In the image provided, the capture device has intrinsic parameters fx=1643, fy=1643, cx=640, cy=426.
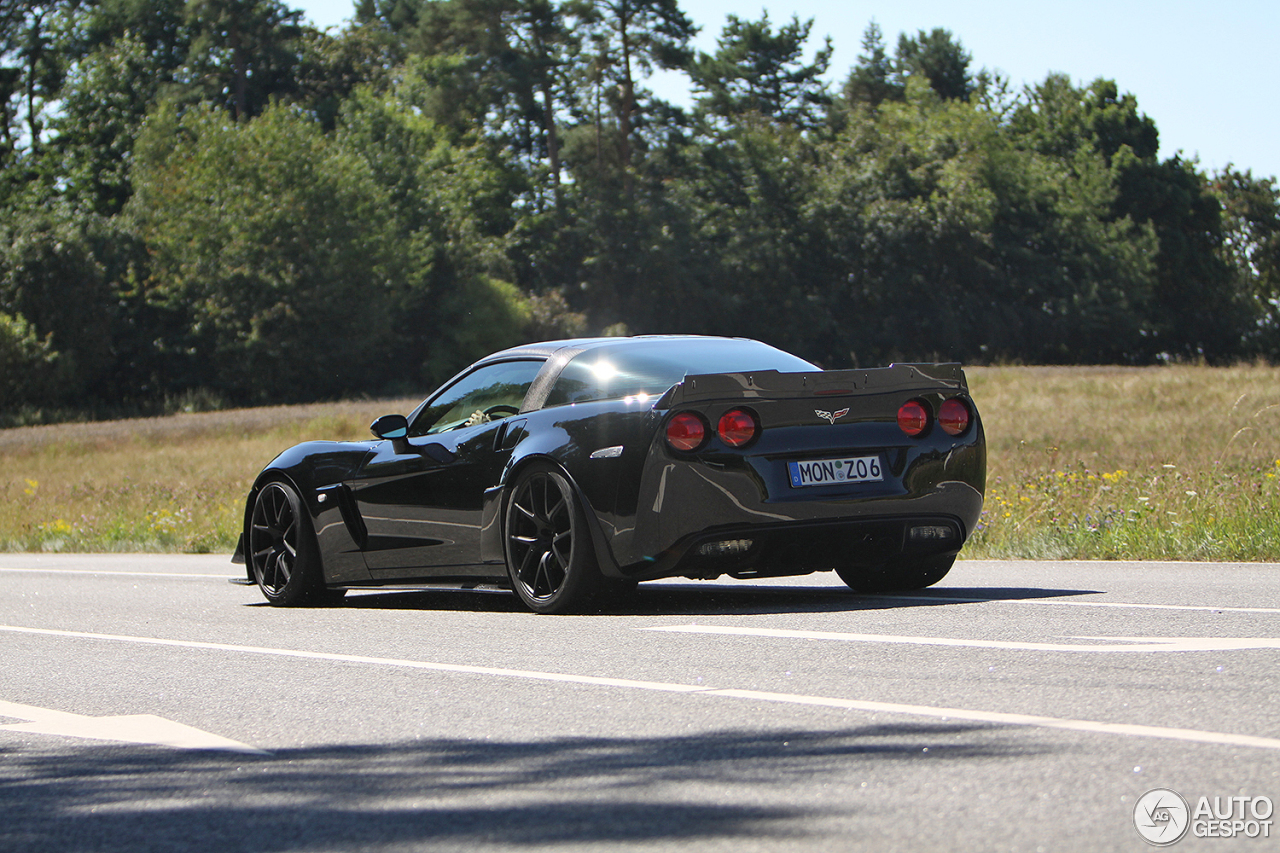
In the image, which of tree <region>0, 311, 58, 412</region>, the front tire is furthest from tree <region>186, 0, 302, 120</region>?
→ the front tire

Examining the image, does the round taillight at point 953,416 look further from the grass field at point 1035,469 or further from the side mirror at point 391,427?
the grass field at point 1035,469

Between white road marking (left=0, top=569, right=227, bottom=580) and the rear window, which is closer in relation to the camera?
the rear window

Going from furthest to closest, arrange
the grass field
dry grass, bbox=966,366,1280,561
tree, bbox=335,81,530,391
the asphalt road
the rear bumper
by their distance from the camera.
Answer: tree, bbox=335,81,530,391, the grass field, dry grass, bbox=966,366,1280,561, the rear bumper, the asphalt road

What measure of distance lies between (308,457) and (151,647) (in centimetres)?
214

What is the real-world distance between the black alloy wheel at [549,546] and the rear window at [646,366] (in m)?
0.49

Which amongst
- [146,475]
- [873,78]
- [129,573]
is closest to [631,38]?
[873,78]

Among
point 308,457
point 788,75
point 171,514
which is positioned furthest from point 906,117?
point 308,457

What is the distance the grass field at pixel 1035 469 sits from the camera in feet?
38.3

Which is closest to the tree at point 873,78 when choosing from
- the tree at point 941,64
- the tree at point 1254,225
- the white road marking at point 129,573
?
the tree at point 941,64

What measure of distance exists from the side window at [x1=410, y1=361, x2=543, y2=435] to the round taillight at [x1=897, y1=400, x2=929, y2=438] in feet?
6.30

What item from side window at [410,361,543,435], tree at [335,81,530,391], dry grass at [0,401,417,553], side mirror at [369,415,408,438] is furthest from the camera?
tree at [335,81,530,391]

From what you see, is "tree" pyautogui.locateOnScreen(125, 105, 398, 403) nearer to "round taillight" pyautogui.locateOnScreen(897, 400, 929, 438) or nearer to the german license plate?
"round taillight" pyautogui.locateOnScreen(897, 400, 929, 438)

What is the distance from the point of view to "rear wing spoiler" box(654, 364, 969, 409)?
758 cm

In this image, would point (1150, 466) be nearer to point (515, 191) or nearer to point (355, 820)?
point (355, 820)
